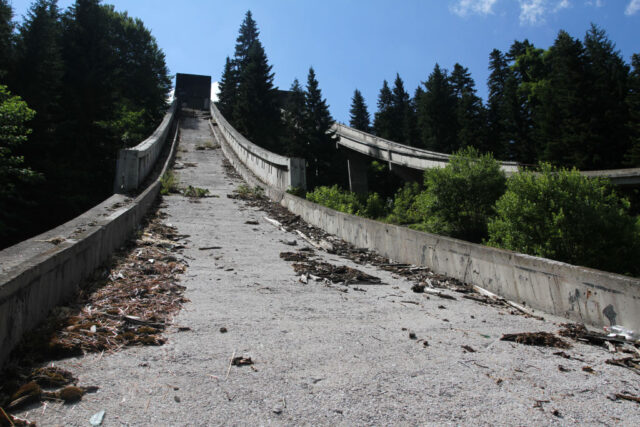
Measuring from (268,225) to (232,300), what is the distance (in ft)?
22.7

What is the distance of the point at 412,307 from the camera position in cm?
524

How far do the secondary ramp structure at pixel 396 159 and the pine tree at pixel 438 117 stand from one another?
1813 centimetres

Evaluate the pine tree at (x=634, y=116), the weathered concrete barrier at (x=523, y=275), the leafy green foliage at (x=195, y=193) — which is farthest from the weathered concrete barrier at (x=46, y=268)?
the pine tree at (x=634, y=116)

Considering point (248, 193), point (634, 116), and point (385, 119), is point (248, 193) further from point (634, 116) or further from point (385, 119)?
point (385, 119)

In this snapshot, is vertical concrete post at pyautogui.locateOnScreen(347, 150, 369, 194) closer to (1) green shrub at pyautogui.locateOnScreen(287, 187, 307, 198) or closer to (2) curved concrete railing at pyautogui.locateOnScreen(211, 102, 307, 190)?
(2) curved concrete railing at pyautogui.locateOnScreen(211, 102, 307, 190)

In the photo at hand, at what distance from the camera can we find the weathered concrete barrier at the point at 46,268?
301cm

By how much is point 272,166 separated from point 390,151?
13040 millimetres

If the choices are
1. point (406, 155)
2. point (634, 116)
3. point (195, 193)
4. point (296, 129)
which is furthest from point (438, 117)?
point (195, 193)

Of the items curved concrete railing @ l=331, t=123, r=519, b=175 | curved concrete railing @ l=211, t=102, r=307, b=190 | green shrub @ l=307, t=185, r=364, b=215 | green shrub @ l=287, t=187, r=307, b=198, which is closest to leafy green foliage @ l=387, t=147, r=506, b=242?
green shrub @ l=307, t=185, r=364, b=215

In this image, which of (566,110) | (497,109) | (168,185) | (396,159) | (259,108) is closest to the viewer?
(168,185)

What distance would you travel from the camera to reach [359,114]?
7819 cm

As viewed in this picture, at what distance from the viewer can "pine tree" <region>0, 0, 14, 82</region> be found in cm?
2028

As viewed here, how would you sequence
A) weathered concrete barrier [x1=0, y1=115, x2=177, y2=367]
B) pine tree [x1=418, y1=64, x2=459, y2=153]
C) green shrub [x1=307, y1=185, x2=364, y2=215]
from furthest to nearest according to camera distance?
1. pine tree [x1=418, y1=64, x2=459, y2=153]
2. green shrub [x1=307, y1=185, x2=364, y2=215]
3. weathered concrete barrier [x1=0, y1=115, x2=177, y2=367]

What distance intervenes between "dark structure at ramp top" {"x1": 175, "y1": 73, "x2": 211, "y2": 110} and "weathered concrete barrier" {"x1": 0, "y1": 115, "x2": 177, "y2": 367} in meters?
72.5
